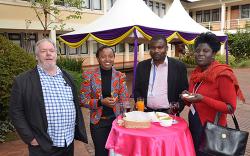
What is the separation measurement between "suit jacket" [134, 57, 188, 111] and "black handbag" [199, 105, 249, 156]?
79cm

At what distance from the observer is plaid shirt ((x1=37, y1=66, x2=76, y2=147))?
259cm

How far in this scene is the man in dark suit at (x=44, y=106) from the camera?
2493 millimetres

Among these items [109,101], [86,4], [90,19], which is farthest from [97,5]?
[109,101]

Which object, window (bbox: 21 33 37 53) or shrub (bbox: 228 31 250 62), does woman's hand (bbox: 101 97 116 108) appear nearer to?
window (bbox: 21 33 37 53)

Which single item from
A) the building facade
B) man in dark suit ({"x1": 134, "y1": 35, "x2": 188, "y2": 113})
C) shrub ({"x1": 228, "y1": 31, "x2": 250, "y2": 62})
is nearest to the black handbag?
man in dark suit ({"x1": 134, "y1": 35, "x2": 188, "y2": 113})

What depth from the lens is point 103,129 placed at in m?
3.22

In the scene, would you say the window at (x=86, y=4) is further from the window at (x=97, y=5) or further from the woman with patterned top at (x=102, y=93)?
the woman with patterned top at (x=102, y=93)

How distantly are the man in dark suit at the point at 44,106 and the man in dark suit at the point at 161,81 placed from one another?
104cm

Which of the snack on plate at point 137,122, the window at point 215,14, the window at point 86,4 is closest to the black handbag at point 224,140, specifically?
the snack on plate at point 137,122

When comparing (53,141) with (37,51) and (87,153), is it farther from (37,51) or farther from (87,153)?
(87,153)

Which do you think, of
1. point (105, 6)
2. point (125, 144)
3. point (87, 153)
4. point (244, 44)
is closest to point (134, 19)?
point (87, 153)

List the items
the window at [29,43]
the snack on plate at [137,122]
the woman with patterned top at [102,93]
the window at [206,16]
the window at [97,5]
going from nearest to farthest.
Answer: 1. the snack on plate at [137,122]
2. the woman with patterned top at [102,93]
3. the window at [29,43]
4. the window at [97,5]
5. the window at [206,16]

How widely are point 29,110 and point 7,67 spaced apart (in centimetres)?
335

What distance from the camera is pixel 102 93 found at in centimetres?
318
